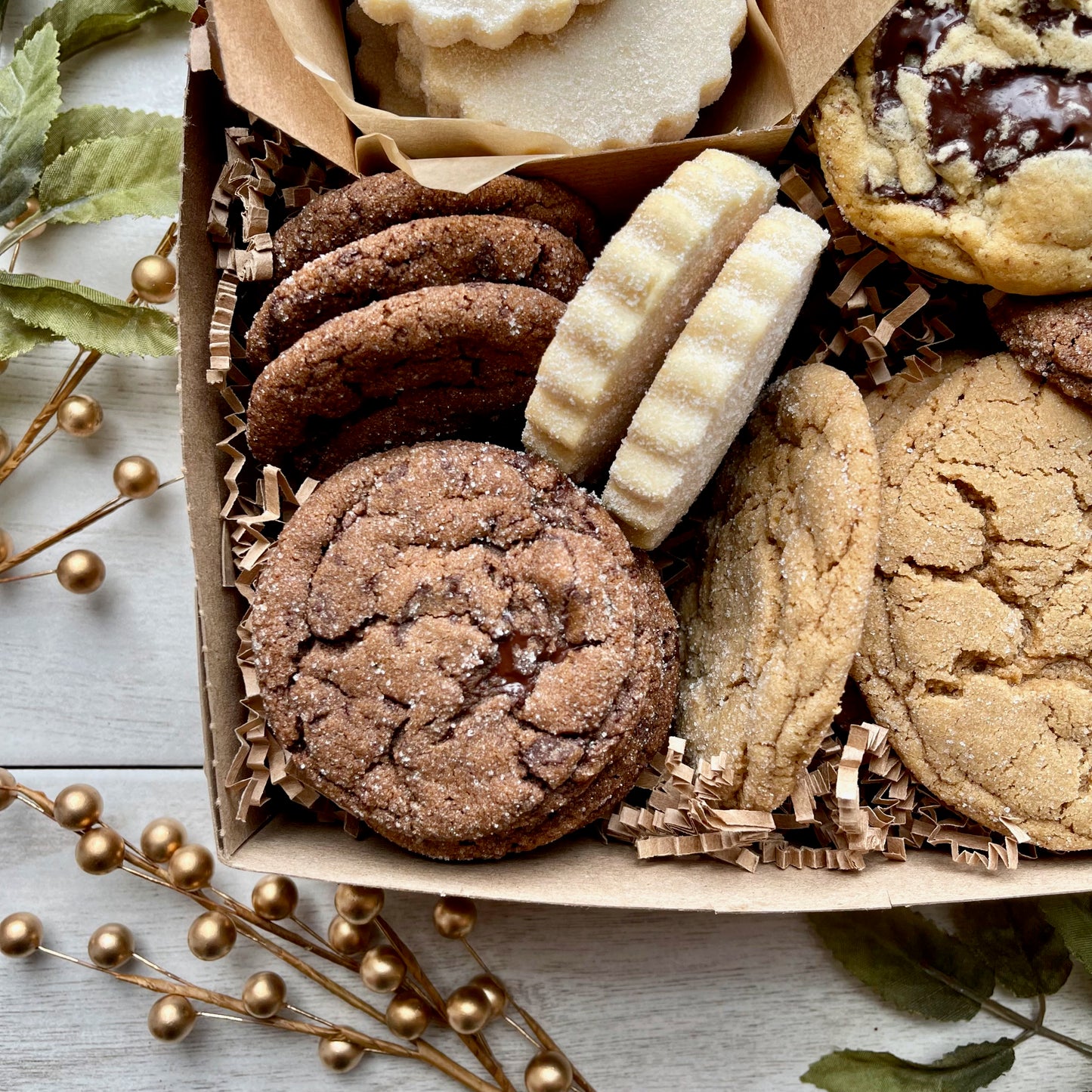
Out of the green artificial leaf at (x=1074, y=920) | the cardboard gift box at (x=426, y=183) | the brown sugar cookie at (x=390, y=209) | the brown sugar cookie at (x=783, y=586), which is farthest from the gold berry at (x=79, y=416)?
the green artificial leaf at (x=1074, y=920)

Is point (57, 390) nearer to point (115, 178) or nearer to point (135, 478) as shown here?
point (135, 478)

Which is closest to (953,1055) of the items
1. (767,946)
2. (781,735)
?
(767,946)

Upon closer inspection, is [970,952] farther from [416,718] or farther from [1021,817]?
[416,718]

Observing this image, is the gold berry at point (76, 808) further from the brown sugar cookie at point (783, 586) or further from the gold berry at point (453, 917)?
the brown sugar cookie at point (783, 586)

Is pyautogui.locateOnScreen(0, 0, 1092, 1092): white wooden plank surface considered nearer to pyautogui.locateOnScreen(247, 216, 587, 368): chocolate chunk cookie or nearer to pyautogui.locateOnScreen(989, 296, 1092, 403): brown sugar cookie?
pyautogui.locateOnScreen(247, 216, 587, 368): chocolate chunk cookie

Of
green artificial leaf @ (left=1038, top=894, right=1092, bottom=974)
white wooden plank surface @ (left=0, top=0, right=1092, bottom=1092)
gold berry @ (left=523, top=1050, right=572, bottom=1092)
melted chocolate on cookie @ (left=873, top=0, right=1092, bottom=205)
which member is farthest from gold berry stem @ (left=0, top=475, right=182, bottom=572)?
green artificial leaf @ (left=1038, top=894, right=1092, bottom=974)

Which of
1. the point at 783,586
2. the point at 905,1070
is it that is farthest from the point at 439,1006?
the point at 783,586
